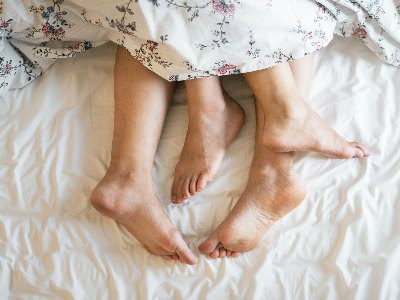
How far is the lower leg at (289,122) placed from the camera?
3.26ft

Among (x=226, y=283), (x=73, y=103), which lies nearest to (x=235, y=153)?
(x=226, y=283)

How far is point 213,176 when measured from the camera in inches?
40.8

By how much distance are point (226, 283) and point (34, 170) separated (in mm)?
471

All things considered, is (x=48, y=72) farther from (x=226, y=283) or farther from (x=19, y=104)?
(x=226, y=283)

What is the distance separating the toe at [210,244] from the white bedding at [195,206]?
2 centimetres

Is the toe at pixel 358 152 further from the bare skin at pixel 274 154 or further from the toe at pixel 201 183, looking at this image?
the toe at pixel 201 183

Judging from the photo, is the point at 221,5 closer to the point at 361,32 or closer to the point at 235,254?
the point at 361,32

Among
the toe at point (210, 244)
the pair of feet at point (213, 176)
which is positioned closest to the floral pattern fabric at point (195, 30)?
the pair of feet at point (213, 176)

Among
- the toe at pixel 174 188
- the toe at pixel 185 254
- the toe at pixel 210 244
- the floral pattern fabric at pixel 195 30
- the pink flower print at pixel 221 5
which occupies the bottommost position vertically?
the toe at pixel 185 254

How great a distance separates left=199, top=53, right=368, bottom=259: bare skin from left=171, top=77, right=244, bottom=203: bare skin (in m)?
0.07

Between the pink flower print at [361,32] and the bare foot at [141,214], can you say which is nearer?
the bare foot at [141,214]

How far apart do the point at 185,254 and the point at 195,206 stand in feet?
0.36

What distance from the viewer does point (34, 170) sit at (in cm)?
108

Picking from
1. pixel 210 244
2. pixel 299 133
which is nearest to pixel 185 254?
pixel 210 244
